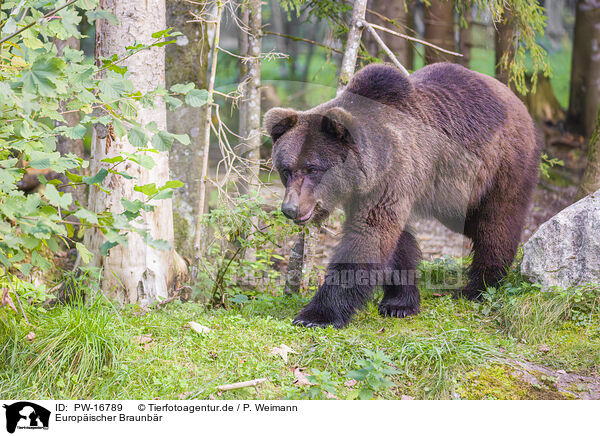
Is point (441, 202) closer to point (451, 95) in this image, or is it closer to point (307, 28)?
point (451, 95)

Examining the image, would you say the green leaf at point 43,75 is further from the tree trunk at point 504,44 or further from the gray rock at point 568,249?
the tree trunk at point 504,44

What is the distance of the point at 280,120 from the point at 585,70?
7.54 metres

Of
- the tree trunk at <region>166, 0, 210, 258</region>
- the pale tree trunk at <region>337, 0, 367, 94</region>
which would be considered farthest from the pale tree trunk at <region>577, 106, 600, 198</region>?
the tree trunk at <region>166, 0, 210, 258</region>

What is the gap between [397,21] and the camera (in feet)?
20.8

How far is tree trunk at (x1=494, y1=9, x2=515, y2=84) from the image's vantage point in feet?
20.0

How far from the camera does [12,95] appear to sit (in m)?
2.43

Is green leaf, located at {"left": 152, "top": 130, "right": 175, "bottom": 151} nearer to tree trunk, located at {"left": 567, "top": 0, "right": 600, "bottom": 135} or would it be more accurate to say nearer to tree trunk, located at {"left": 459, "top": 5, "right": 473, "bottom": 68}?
tree trunk, located at {"left": 459, "top": 5, "right": 473, "bottom": 68}

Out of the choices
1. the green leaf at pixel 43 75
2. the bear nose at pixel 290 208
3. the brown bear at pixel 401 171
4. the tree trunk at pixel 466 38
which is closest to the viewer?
the green leaf at pixel 43 75

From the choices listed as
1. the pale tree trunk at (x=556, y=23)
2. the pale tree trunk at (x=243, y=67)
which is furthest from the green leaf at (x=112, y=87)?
the pale tree trunk at (x=556, y=23)

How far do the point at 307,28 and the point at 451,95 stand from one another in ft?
6.61

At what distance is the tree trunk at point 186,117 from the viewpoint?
237 inches

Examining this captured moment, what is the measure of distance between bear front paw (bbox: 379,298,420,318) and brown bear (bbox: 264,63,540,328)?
1 centimetres

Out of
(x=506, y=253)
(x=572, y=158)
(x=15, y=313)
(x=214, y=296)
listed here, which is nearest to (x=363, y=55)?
(x=506, y=253)

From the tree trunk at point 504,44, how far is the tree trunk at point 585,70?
4.13 meters
